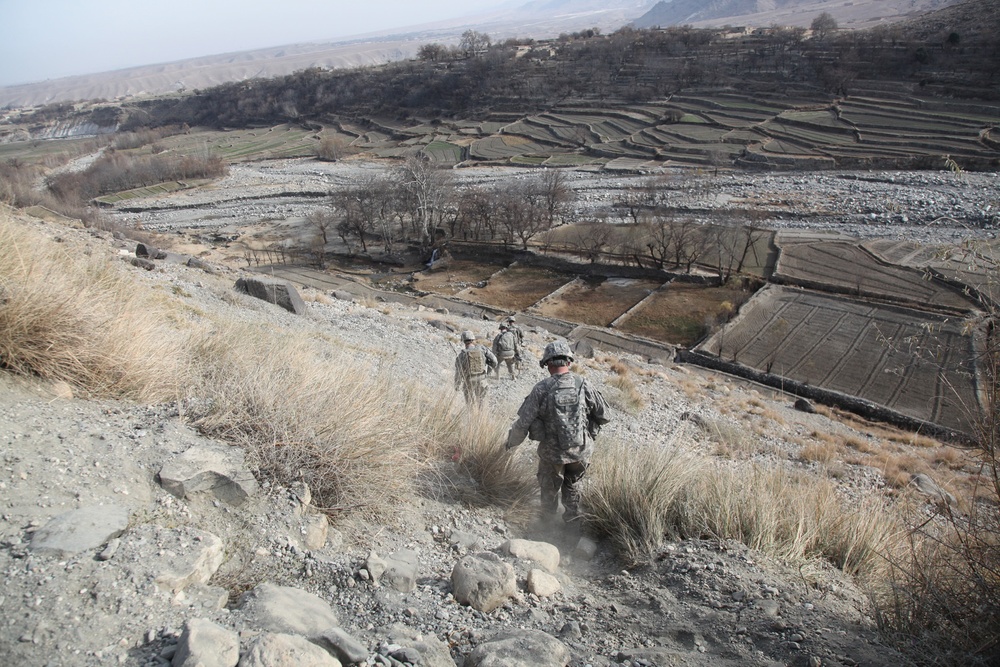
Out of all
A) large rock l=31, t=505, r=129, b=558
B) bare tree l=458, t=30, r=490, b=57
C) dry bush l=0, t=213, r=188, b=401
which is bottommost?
large rock l=31, t=505, r=129, b=558

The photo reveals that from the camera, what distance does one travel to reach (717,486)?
174 inches

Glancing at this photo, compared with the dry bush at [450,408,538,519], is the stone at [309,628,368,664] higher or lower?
higher

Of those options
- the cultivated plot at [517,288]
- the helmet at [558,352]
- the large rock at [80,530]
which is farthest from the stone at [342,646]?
the cultivated plot at [517,288]

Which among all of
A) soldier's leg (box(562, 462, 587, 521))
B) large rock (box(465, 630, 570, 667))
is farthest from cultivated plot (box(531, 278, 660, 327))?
large rock (box(465, 630, 570, 667))

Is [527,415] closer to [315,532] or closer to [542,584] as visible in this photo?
[542,584]

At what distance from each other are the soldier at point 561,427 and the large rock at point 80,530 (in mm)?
2908

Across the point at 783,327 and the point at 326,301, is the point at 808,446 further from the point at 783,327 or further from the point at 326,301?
the point at 326,301

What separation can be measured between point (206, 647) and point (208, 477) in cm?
164

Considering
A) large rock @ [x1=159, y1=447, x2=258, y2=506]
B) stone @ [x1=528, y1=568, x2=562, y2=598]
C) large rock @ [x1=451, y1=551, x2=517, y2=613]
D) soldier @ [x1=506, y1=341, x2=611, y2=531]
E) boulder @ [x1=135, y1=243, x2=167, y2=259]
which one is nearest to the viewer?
large rock @ [x1=451, y1=551, x2=517, y2=613]

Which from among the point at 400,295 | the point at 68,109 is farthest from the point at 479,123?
the point at 68,109

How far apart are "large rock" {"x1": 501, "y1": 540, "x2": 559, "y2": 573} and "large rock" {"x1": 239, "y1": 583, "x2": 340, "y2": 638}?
4.53 ft

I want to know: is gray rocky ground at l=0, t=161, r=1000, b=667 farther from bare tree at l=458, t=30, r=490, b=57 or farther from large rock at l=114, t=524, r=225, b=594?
bare tree at l=458, t=30, r=490, b=57

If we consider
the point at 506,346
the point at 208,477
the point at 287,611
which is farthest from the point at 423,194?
the point at 287,611

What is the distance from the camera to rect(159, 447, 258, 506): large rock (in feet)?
12.2
